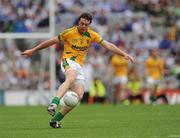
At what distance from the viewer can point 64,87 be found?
13.0 meters

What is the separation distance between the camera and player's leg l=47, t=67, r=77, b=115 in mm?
12453

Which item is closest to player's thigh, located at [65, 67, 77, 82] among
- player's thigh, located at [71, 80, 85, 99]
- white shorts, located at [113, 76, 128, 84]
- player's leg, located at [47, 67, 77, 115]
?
player's leg, located at [47, 67, 77, 115]

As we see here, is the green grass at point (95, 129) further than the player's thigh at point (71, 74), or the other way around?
the player's thigh at point (71, 74)

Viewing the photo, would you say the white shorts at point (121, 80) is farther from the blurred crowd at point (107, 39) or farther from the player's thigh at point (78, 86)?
the player's thigh at point (78, 86)

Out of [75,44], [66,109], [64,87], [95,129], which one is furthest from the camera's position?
[75,44]

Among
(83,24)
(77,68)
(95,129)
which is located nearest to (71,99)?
(95,129)

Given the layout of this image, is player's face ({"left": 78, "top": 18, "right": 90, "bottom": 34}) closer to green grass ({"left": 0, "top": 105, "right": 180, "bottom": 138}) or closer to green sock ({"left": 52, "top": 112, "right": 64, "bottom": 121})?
green sock ({"left": 52, "top": 112, "right": 64, "bottom": 121})

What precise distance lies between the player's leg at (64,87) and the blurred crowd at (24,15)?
41.4ft

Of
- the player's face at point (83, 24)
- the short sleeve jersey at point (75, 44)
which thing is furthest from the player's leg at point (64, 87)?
the player's face at point (83, 24)

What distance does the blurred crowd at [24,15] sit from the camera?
25906 mm

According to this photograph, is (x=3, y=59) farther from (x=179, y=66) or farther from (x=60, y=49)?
(x=179, y=66)

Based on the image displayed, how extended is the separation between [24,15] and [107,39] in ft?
18.1

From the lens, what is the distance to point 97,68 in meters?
29.5

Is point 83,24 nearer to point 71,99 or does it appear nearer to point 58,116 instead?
point 71,99
